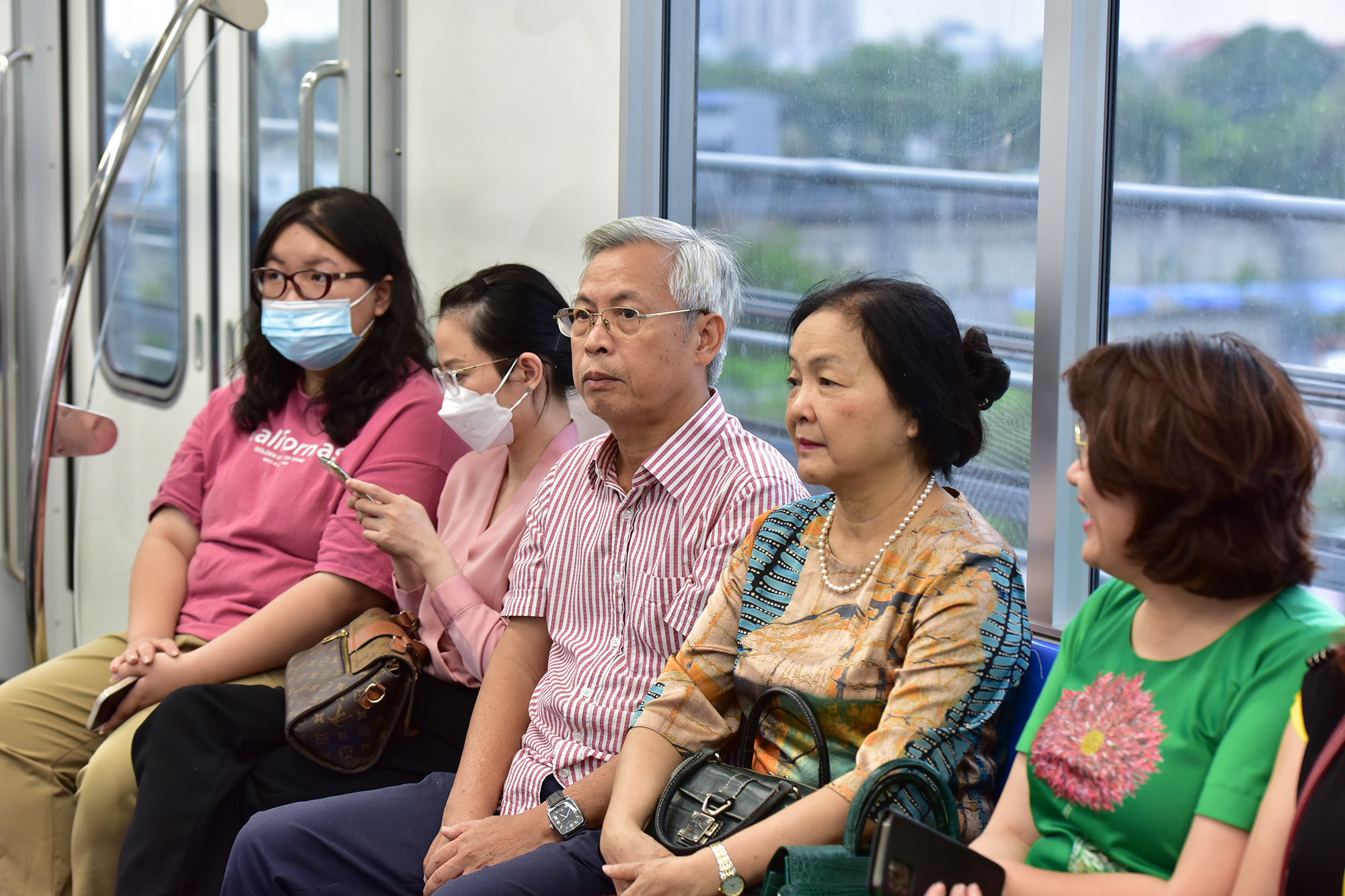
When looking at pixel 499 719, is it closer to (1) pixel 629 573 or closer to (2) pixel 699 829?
(1) pixel 629 573

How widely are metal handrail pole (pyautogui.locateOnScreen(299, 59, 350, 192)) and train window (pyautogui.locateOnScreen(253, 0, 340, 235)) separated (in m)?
0.02

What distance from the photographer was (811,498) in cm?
199

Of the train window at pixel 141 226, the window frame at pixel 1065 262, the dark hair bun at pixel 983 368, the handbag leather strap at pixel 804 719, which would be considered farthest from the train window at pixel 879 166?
the train window at pixel 141 226

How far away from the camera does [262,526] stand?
2820mm

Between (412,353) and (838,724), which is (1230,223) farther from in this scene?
(412,353)

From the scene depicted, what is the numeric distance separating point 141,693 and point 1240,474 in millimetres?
2214

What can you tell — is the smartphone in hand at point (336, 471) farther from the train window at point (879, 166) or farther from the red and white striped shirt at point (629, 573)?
the train window at point (879, 166)

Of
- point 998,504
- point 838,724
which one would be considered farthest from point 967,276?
point 838,724

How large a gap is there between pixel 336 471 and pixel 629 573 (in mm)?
826

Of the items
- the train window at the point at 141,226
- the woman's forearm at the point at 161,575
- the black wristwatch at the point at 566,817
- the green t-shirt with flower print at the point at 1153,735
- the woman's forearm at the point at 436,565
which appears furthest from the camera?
the train window at the point at 141,226

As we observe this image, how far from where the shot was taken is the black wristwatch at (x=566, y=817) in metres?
1.94

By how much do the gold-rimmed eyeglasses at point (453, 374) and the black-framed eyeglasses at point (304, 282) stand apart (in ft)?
1.63

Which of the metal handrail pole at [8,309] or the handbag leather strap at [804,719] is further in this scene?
the metal handrail pole at [8,309]

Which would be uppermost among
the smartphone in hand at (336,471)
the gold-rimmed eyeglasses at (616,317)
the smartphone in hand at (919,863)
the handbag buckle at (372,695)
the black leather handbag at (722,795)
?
the gold-rimmed eyeglasses at (616,317)
